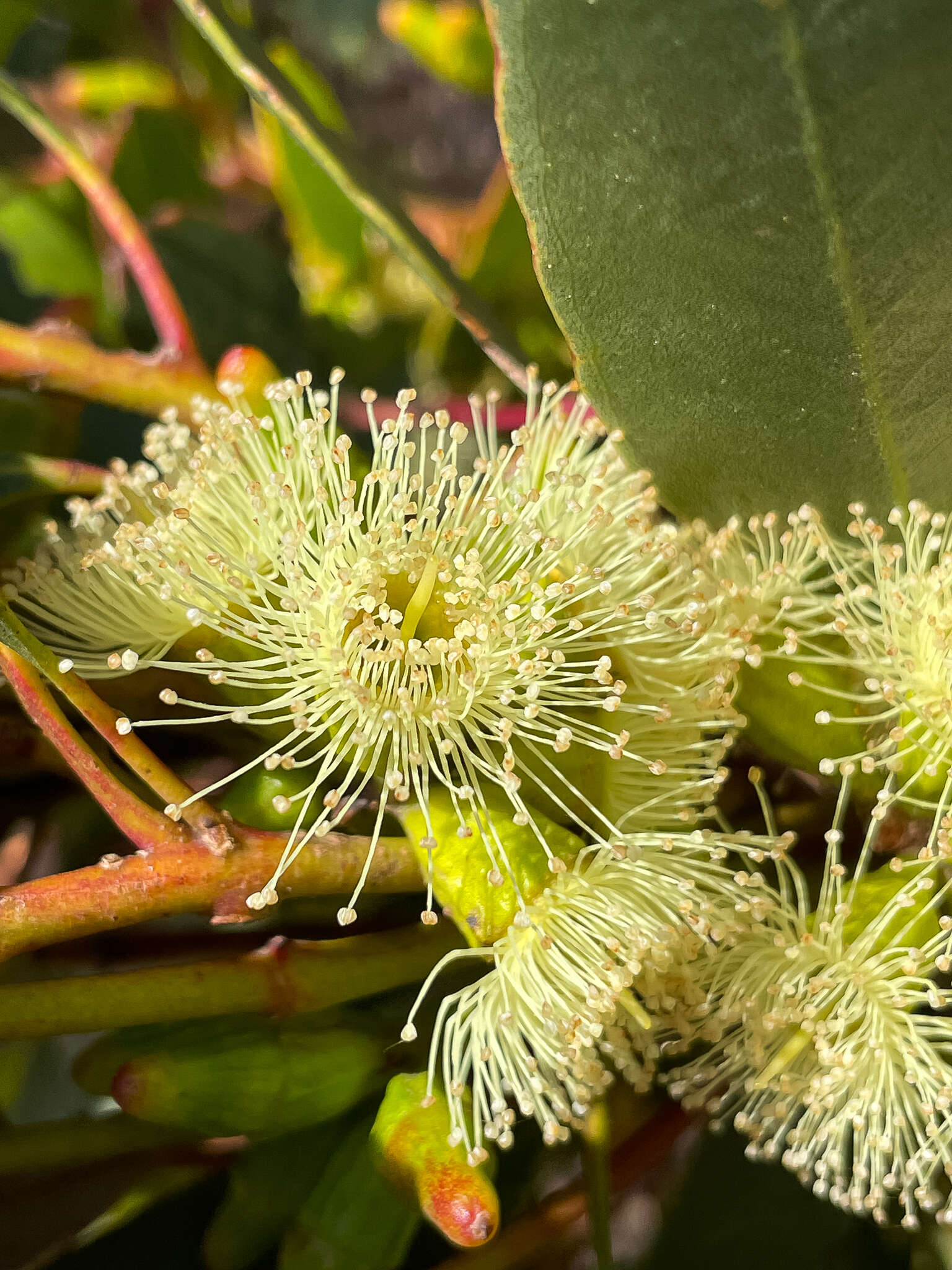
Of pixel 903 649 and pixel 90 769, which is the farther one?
pixel 903 649

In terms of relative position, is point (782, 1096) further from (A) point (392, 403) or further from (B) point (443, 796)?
(A) point (392, 403)

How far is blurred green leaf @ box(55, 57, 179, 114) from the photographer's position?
1.14 m

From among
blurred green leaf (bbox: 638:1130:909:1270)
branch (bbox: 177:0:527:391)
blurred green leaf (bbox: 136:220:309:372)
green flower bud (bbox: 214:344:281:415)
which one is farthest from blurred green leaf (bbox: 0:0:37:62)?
blurred green leaf (bbox: 638:1130:909:1270)

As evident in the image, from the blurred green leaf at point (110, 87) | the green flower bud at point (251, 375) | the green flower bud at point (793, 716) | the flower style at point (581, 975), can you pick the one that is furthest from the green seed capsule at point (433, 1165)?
the blurred green leaf at point (110, 87)

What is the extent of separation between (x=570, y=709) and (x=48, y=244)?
2.42 ft

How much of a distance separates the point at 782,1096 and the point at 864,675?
0.23 meters

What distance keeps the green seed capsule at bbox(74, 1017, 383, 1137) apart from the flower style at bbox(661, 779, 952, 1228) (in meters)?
0.17

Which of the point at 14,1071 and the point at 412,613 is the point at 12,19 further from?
the point at 14,1071

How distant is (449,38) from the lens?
3.22ft

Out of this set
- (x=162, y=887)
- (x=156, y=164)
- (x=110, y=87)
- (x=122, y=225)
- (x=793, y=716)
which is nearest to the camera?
(x=162, y=887)

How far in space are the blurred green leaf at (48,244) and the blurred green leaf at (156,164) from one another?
0.21ft

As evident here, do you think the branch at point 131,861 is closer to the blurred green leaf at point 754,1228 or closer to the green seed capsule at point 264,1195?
the green seed capsule at point 264,1195

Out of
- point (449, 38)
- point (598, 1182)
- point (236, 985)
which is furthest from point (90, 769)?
point (449, 38)

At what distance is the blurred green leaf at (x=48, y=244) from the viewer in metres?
0.97
